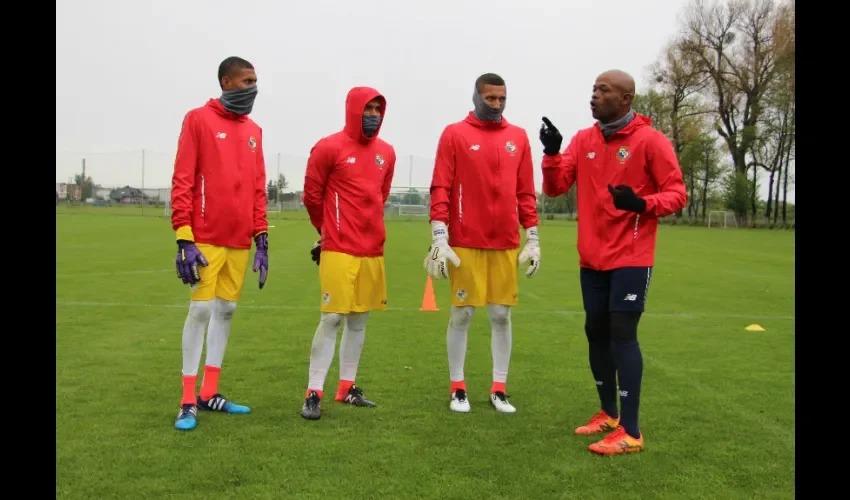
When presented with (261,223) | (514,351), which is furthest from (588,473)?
(514,351)

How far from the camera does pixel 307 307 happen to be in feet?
33.9

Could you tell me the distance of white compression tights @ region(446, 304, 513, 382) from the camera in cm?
Result: 543

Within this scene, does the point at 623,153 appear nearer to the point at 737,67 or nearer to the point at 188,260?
the point at 188,260

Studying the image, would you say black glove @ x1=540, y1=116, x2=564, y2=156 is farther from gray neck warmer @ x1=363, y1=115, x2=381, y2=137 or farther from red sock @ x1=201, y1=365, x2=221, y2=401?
red sock @ x1=201, y1=365, x2=221, y2=401

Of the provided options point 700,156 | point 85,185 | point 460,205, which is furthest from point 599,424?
point 85,185

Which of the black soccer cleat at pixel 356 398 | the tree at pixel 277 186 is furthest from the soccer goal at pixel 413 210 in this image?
the black soccer cleat at pixel 356 398

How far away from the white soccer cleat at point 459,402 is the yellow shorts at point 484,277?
671 mm

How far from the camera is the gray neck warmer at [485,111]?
535cm

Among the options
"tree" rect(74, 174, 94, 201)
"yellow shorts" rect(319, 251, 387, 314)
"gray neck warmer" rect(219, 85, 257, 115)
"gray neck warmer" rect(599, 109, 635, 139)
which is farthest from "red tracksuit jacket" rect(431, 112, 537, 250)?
"tree" rect(74, 174, 94, 201)

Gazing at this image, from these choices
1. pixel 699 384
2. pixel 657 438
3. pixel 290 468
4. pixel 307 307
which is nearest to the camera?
pixel 290 468

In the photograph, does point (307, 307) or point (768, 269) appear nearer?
point (307, 307)

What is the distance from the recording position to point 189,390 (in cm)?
482
